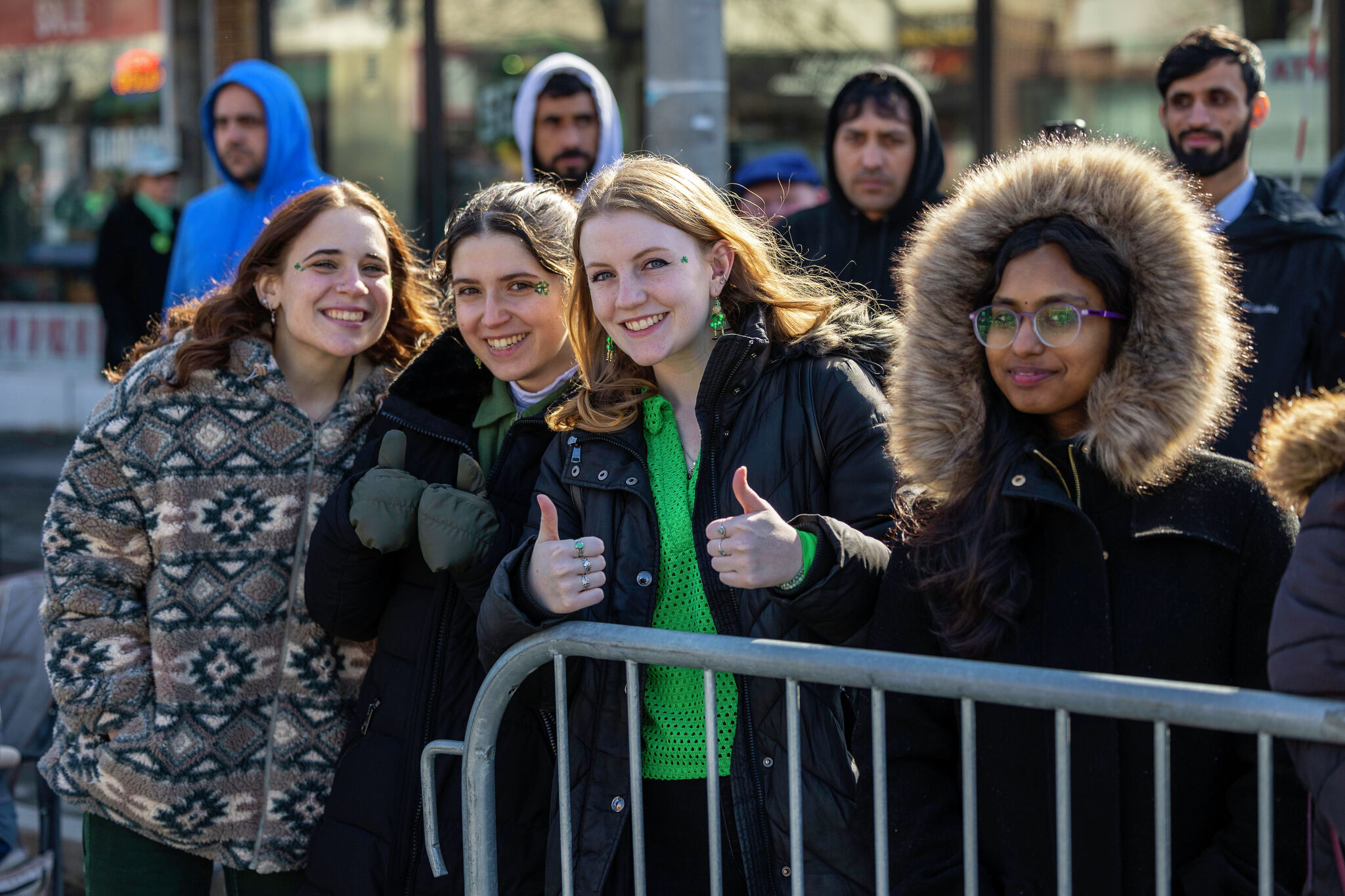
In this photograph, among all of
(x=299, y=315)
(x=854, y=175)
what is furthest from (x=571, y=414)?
(x=854, y=175)

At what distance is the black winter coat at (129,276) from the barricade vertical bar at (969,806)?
5.94 metres

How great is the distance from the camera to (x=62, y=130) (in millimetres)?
11195

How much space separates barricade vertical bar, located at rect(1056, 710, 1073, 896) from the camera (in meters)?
1.79

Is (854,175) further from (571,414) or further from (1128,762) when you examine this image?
(1128,762)

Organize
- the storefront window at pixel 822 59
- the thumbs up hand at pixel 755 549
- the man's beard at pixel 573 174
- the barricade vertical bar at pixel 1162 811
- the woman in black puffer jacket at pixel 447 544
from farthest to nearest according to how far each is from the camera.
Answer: the storefront window at pixel 822 59, the man's beard at pixel 573 174, the woman in black puffer jacket at pixel 447 544, the thumbs up hand at pixel 755 549, the barricade vertical bar at pixel 1162 811

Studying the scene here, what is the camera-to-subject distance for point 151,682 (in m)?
2.77

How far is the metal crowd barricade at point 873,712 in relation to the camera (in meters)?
1.67

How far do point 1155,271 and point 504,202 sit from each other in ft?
4.51

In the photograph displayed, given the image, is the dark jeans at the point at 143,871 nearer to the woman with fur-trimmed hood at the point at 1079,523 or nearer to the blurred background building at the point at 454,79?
the woman with fur-trimmed hood at the point at 1079,523

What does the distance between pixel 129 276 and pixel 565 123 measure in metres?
3.59

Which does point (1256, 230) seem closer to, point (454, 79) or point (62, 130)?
point (454, 79)

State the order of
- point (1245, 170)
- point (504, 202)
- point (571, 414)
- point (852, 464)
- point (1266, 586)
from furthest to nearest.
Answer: point (1245, 170) < point (504, 202) < point (571, 414) < point (852, 464) < point (1266, 586)

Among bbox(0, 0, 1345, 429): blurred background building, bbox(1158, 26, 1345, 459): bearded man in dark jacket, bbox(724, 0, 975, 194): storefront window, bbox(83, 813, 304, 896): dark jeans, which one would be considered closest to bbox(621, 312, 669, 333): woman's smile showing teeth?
bbox(83, 813, 304, 896): dark jeans

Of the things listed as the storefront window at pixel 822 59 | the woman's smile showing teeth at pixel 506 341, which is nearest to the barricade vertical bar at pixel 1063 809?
the woman's smile showing teeth at pixel 506 341
